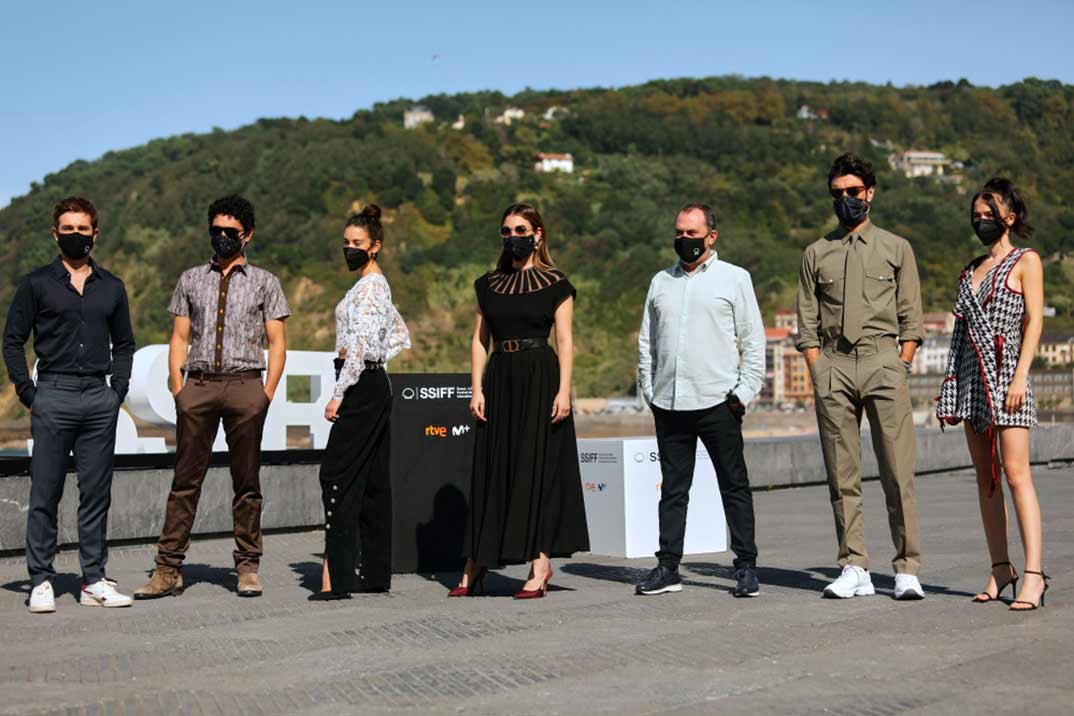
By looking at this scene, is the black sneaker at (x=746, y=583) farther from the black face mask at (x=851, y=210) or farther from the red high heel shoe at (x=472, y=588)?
the black face mask at (x=851, y=210)

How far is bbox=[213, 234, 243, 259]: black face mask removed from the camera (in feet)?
25.4

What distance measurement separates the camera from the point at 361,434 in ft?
25.5

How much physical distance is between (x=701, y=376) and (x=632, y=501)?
89.2 inches

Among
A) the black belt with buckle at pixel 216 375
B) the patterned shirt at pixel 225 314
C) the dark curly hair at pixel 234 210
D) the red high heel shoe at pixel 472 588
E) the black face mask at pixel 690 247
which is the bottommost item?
the red high heel shoe at pixel 472 588

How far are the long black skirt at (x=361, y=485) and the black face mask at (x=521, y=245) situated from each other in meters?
0.92

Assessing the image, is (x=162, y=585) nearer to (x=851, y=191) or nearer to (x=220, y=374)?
(x=220, y=374)

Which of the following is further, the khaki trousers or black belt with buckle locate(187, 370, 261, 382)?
black belt with buckle locate(187, 370, 261, 382)

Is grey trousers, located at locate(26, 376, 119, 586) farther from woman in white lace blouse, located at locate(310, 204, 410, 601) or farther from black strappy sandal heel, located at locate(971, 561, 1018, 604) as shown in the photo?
black strappy sandal heel, located at locate(971, 561, 1018, 604)

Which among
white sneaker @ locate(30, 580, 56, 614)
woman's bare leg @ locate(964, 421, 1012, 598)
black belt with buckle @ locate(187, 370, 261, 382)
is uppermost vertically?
black belt with buckle @ locate(187, 370, 261, 382)

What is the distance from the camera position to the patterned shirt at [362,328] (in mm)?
7715

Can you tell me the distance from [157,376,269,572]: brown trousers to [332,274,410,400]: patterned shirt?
0.48 meters

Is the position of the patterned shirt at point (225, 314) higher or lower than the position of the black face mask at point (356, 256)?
lower

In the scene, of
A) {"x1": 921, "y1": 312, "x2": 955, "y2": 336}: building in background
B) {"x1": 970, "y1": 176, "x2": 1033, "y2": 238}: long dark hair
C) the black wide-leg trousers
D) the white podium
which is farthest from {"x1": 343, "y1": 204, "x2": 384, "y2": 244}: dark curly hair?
{"x1": 921, "y1": 312, "x2": 955, "y2": 336}: building in background

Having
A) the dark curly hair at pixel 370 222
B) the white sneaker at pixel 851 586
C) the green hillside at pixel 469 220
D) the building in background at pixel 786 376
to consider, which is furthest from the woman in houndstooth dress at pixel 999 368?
the building in background at pixel 786 376
